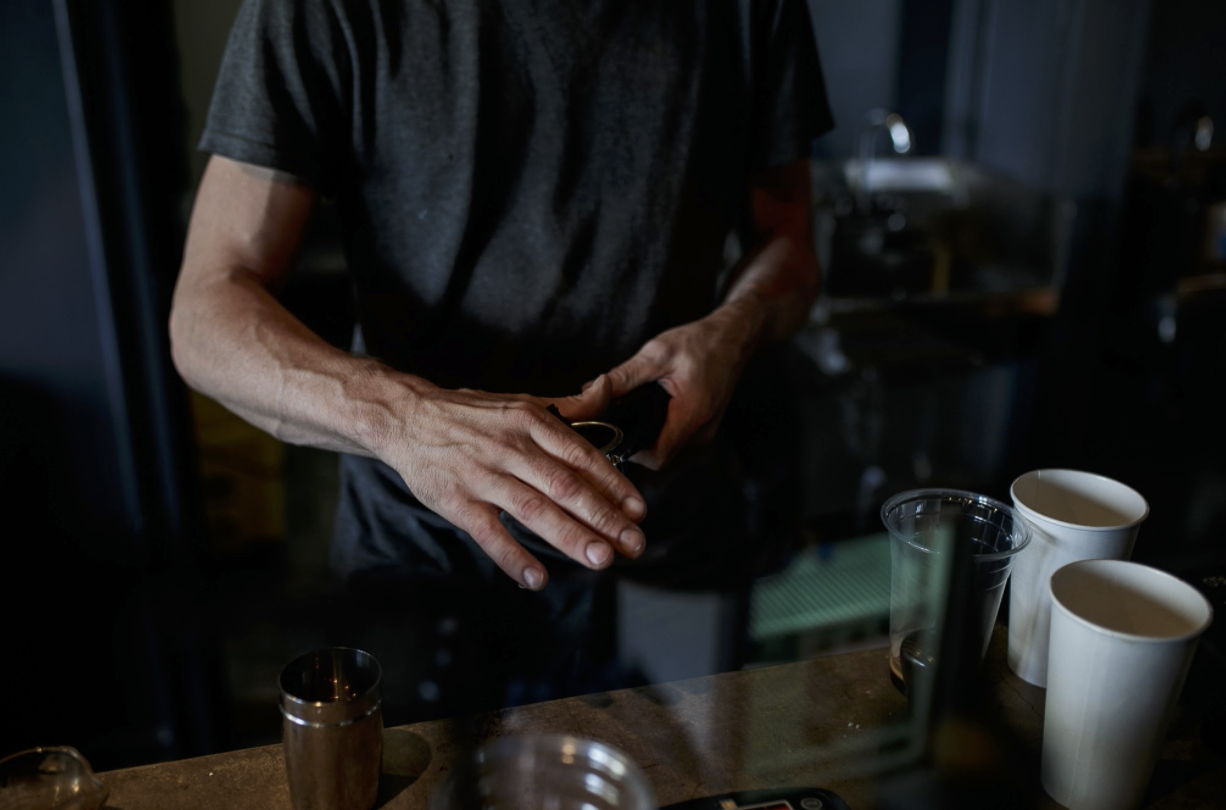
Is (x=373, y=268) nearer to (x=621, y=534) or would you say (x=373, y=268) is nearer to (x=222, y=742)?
(x=621, y=534)

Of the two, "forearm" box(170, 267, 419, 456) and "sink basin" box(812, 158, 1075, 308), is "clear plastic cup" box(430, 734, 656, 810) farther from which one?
"sink basin" box(812, 158, 1075, 308)

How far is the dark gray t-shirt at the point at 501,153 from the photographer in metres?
1.40

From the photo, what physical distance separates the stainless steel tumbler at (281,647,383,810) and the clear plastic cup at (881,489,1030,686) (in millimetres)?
515

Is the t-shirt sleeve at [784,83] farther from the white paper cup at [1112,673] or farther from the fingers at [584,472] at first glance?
the white paper cup at [1112,673]

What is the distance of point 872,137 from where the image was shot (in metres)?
3.55

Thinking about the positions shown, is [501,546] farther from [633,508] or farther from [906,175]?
[906,175]

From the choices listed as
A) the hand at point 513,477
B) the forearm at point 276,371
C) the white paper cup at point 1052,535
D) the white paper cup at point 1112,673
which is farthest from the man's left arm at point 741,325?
the white paper cup at point 1112,673

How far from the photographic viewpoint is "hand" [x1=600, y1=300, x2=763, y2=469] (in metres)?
1.32

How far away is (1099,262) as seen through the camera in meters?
3.86

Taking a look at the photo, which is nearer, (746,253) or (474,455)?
(474,455)

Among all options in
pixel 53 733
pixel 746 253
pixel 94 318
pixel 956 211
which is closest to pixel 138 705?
pixel 53 733

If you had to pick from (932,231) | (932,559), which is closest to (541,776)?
(932,559)

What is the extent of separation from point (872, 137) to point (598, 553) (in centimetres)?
298

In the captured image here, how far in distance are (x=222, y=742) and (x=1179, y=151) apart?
13.5 feet
